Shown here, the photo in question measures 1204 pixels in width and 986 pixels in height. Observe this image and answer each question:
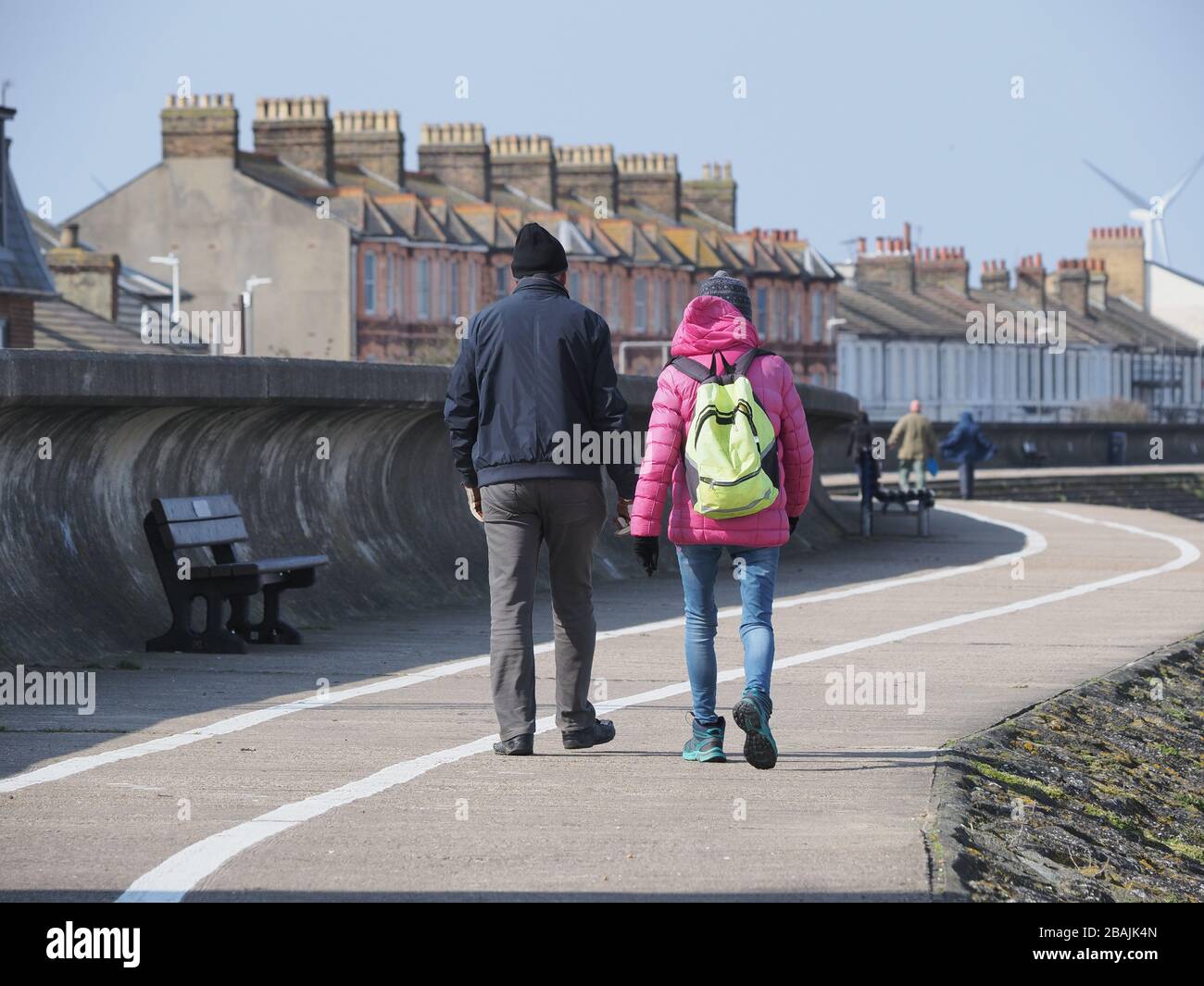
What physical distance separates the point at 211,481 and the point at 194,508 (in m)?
1.08

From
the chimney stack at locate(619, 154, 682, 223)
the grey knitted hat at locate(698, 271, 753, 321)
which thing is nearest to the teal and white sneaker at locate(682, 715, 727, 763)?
the grey knitted hat at locate(698, 271, 753, 321)

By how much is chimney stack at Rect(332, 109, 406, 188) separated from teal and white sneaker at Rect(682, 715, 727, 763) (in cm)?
7724

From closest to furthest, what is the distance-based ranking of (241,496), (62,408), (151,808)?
(151,808)
(62,408)
(241,496)

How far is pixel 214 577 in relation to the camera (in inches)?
479

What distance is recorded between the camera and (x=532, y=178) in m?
92.2

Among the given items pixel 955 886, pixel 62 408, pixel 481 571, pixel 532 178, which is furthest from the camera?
pixel 532 178

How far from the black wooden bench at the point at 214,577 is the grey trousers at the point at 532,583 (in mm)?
3617

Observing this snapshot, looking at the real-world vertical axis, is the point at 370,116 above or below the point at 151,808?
above

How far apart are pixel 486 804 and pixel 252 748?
1589 millimetres

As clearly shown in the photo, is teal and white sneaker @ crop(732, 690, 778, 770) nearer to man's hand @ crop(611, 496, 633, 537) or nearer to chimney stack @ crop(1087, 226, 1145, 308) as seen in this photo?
man's hand @ crop(611, 496, 633, 537)

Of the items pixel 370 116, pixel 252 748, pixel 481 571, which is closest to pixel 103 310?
pixel 370 116

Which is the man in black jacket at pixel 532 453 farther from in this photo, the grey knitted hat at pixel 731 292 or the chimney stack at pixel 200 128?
the chimney stack at pixel 200 128

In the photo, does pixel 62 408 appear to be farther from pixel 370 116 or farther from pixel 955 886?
pixel 370 116

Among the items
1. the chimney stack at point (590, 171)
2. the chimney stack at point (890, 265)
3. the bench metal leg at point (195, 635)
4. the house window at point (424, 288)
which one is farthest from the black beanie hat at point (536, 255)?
the chimney stack at point (890, 265)
